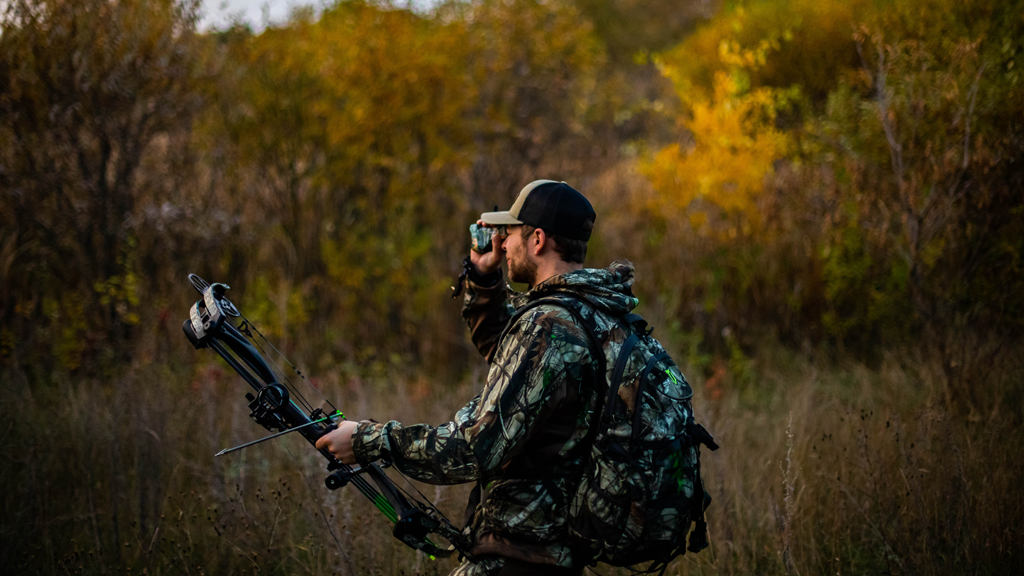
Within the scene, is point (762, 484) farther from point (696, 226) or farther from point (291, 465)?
point (696, 226)

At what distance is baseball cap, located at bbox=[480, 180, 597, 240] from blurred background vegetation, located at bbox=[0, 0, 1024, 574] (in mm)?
1588

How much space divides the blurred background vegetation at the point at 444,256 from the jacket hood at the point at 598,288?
1.46 m

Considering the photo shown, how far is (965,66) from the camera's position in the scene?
5.88 metres

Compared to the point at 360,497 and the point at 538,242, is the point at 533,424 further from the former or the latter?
the point at 360,497

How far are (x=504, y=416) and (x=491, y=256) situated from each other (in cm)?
77

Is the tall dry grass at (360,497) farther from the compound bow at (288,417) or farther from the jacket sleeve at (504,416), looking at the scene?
the jacket sleeve at (504,416)

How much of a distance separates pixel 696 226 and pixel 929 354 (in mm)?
3515

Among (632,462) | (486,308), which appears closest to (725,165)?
(486,308)

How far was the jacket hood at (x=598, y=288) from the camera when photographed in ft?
7.21

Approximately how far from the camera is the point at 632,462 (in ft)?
6.89

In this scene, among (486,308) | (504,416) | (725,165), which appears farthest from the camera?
(725,165)

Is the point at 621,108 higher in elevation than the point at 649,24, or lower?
lower

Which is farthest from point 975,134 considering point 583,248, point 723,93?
point 583,248

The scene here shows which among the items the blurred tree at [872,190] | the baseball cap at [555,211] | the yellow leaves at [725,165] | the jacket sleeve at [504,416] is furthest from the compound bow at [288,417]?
the yellow leaves at [725,165]
